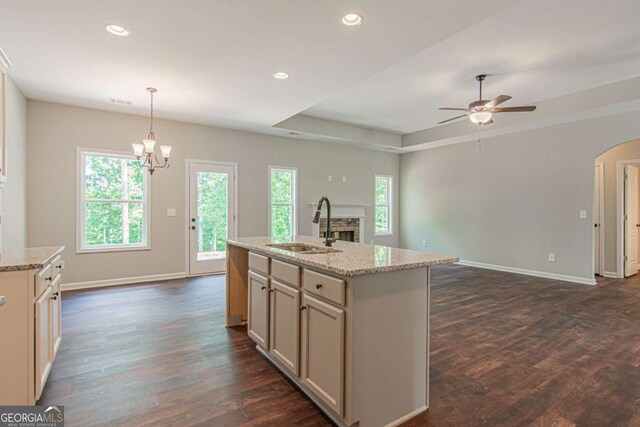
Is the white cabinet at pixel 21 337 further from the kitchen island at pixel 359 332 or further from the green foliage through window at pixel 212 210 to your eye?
the green foliage through window at pixel 212 210

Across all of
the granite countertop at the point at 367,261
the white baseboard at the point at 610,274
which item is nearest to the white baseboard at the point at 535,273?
the white baseboard at the point at 610,274

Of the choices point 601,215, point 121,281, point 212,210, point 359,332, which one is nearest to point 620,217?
point 601,215

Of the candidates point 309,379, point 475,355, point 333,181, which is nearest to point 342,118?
point 333,181

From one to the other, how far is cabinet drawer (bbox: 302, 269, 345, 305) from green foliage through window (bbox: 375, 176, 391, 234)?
250 inches

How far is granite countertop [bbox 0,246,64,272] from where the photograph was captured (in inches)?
68.6

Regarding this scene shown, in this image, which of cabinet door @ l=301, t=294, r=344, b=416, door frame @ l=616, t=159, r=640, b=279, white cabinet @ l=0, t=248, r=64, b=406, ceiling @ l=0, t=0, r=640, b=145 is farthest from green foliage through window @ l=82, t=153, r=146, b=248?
door frame @ l=616, t=159, r=640, b=279

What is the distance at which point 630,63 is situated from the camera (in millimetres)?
3744

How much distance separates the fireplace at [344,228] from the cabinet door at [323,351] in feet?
16.8

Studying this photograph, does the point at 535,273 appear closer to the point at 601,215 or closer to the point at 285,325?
the point at 601,215

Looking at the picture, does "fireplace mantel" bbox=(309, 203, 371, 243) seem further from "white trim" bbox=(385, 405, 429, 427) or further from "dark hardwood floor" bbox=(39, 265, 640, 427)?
"white trim" bbox=(385, 405, 429, 427)

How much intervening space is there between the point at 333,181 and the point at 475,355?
503cm

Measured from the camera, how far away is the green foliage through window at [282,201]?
6.50 m

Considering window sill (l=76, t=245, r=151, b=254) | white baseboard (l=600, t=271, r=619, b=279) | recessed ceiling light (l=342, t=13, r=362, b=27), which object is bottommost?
white baseboard (l=600, t=271, r=619, b=279)

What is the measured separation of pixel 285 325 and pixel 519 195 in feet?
18.2
